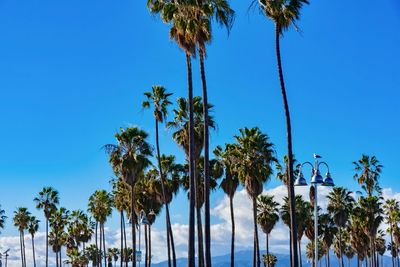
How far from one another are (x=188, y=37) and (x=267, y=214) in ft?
143

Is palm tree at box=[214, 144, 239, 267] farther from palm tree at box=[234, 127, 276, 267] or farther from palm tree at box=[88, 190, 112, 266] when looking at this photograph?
palm tree at box=[88, 190, 112, 266]

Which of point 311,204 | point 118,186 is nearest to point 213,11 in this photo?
point 118,186

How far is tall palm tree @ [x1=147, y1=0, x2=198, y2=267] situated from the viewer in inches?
1238

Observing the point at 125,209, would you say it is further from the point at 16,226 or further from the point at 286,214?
the point at 16,226

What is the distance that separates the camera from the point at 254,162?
53.4 metres

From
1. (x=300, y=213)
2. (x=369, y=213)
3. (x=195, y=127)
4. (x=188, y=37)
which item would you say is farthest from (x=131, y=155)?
(x=369, y=213)

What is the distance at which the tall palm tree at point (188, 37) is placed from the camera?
3145cm

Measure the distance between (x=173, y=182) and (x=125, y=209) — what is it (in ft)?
46.4

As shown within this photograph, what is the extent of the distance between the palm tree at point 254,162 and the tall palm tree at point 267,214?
1631 cm

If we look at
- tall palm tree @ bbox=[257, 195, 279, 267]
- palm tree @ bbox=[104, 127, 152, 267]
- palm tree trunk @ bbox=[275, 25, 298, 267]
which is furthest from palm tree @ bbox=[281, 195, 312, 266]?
palm tree trunk @ bbox=[275, 25, 298, 267]

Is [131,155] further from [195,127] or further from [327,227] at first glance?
[327,227]

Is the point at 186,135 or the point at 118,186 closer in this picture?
Result: the point at 186,135

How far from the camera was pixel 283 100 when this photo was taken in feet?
108

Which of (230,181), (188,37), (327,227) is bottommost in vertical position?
(327,227)
